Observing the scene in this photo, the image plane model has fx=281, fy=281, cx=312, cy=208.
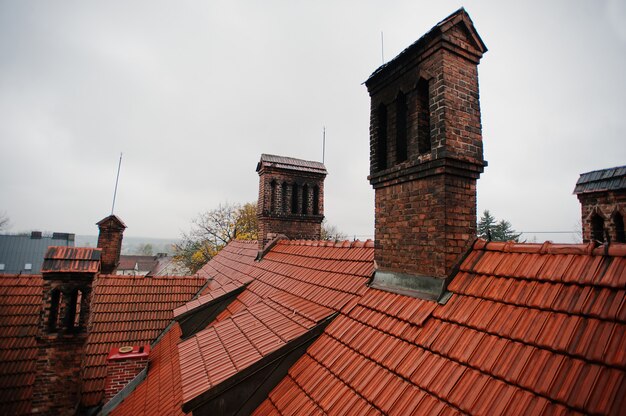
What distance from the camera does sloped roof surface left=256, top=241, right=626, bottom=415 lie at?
5.96 feet

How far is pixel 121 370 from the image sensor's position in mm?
6094

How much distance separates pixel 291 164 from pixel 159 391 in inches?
274

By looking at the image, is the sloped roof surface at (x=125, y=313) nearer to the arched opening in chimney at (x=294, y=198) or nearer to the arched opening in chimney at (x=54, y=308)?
the arched opening in chimney at (x=54, y=308)

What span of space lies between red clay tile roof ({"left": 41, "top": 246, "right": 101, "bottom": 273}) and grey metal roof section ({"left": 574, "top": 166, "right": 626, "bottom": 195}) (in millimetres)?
13300

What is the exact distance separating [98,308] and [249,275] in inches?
183

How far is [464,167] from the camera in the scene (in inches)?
131

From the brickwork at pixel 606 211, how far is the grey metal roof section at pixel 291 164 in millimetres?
7997

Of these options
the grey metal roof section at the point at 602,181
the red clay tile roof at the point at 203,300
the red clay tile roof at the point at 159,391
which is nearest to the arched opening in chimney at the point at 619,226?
the grey metal roof section at the point at 602,181

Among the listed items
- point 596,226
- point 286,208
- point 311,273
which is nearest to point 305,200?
point 286,208

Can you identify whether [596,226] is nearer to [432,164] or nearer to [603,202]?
[603,202]

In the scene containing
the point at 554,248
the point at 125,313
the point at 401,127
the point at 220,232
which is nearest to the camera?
the point at 554,248

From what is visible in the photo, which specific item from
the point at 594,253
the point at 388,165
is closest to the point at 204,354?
the point at 388,165

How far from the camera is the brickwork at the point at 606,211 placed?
307 inches

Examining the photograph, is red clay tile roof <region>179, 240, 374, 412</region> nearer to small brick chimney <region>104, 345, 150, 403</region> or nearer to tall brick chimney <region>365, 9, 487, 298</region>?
tall brick chimney <region>365, 9, 487, 298</region>
